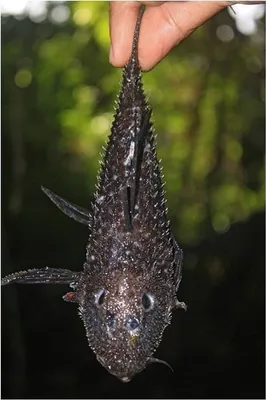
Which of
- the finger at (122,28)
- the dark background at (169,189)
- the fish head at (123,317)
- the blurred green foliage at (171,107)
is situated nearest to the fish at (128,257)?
the fish head at (123,317)

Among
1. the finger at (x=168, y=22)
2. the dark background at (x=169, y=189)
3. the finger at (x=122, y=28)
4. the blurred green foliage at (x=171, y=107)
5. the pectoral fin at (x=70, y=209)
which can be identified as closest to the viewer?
the pectoral fin at (x=70, y=209)

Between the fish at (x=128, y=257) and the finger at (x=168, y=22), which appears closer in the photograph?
the fish at (x=128, y=257)

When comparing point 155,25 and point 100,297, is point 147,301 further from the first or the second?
point 155,25

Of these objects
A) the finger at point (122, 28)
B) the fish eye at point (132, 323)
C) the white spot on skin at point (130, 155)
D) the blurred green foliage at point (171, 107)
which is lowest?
the fish eye at point (132, 323)

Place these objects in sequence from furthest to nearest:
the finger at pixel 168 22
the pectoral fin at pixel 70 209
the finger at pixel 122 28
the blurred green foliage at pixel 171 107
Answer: the blurred green foliage at pixel 171 107
the finger at pixel 168 22
the finger at pixel 122 28
the pectoral fin at pixel 70 209

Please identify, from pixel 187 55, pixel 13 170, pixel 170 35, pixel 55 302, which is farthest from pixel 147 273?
pixel 187 55

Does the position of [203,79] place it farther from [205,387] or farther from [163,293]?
[163,293]

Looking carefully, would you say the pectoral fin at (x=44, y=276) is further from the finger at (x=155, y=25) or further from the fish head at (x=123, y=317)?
the finger at (x=155, y=25)

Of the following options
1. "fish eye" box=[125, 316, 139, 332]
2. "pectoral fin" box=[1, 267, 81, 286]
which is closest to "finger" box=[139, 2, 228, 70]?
"pectoral fin" box=[1, 267, 81, 286]
